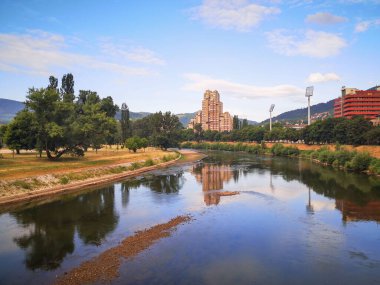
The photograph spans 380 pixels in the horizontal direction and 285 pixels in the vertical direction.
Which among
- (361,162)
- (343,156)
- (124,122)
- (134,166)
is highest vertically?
(124,122)

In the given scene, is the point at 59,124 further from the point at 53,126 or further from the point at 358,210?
the point at 358,210

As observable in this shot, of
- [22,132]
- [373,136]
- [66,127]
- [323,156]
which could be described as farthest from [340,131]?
[22,132]

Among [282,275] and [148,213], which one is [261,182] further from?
[282,275]

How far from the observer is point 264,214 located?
130 ft

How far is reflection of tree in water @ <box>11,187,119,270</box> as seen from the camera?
26.7 metres

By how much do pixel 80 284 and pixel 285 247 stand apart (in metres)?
16.4

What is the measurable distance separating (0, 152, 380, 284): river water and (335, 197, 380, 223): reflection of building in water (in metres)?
0.12

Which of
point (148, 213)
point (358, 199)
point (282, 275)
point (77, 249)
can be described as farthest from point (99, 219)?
point (358, 199)

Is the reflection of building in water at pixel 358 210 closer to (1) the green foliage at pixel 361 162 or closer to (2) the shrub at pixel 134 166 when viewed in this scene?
(1) the green foliage at pixel 361 162

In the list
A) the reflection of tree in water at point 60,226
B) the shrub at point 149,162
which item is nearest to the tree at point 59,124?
the shrub at point 149,162

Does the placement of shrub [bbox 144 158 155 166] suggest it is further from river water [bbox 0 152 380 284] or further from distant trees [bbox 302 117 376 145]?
distant trees [bbox 302 117 376 145]

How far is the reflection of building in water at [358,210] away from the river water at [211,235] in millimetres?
116

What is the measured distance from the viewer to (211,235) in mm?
31422

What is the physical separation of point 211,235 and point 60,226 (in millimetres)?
15652
